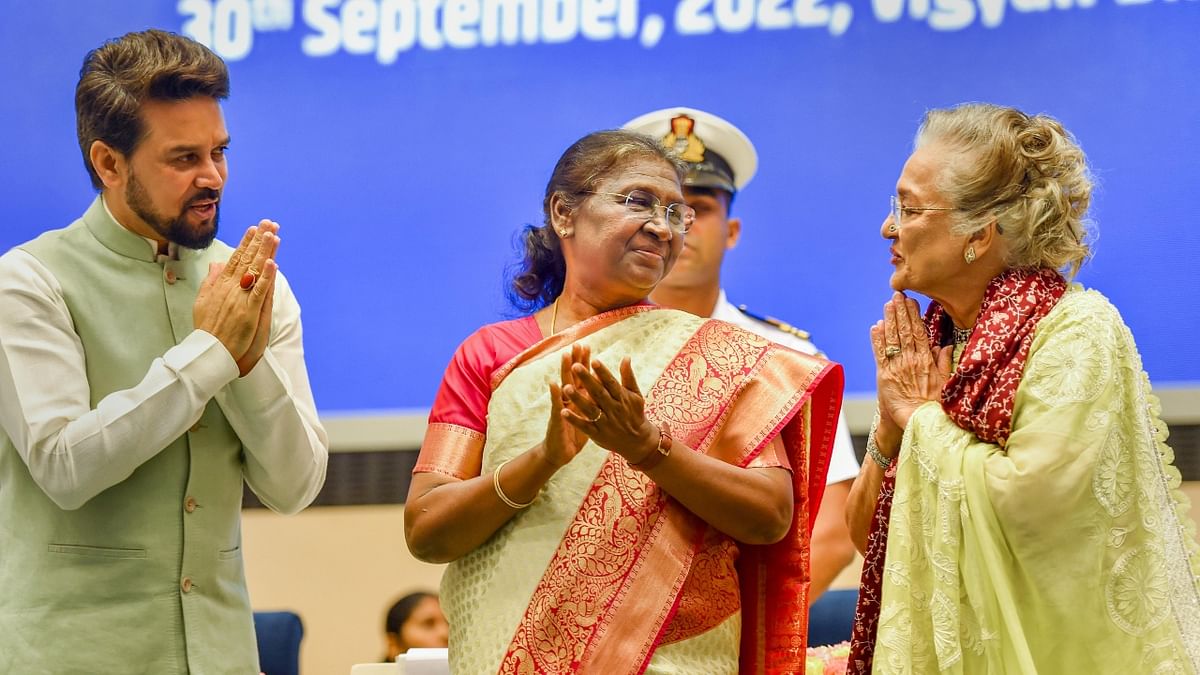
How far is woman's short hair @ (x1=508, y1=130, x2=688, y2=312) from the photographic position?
2.71 m

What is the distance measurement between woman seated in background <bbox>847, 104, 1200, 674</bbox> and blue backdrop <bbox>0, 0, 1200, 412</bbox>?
1.56m

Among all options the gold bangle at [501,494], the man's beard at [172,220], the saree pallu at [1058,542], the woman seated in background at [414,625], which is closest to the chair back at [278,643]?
the woman seated in background at [414,625]

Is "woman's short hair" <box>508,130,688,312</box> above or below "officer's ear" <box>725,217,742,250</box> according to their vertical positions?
below

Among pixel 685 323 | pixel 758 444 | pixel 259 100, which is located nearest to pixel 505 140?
pixel 259 100

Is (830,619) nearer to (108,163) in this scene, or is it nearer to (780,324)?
(780,324)

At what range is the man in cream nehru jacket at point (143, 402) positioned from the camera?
248cm

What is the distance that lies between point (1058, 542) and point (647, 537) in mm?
Answer: 655

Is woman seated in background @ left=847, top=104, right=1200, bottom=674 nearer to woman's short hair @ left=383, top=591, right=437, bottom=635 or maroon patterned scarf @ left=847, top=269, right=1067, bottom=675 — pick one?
maroon patterned scarf @ left=847, top=269, right=1067, bottom=675

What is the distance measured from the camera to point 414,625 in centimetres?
448

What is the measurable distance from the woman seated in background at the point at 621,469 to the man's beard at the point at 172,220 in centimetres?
54

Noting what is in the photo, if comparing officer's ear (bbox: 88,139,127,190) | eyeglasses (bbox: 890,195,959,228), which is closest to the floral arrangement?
eyeglasses (bbox: 890,195,959,228)

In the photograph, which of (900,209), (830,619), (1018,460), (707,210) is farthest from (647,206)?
(830,619)

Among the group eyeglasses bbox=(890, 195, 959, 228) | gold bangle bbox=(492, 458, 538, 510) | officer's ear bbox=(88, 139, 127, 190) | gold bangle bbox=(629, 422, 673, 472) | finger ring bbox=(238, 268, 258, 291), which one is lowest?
gold bangle bbox=(492, 458, 538, 510)

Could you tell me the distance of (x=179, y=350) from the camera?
99.0 inches
